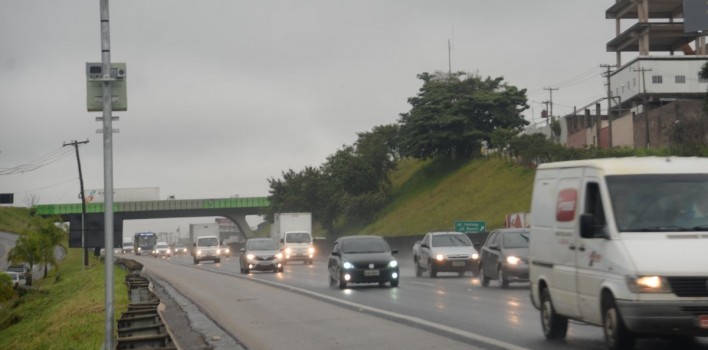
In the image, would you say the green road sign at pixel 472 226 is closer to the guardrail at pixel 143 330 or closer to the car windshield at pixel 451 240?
the car windshield at pixel 451 240

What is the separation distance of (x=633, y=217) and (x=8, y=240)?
387 feet

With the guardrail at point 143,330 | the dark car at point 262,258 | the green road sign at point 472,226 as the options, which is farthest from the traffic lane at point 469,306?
the green road sign at point 472,226

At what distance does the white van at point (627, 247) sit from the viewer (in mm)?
10398

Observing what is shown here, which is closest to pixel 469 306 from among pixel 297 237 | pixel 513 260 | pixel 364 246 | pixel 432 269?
pixel 513 260

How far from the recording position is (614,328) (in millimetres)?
10961

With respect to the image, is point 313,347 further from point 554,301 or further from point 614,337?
point 614,337

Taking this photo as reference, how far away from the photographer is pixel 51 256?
78.8 m

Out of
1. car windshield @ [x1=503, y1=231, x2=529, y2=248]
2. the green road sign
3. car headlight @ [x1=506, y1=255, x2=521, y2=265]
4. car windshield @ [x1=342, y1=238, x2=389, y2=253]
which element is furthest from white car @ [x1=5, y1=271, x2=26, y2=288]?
car headlight @ [x1=506, y1=255, x2=521, y2=265]

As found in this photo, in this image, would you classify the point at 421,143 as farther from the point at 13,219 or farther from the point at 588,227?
the point at 588,227

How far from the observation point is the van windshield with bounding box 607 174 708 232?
11.2 metres

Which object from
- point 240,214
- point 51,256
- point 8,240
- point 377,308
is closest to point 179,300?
point 377,308

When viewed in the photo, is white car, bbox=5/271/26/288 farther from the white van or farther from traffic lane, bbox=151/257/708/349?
the white van

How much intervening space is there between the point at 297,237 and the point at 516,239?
31.5 metres

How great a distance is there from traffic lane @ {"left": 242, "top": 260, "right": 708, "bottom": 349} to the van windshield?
185 cm
